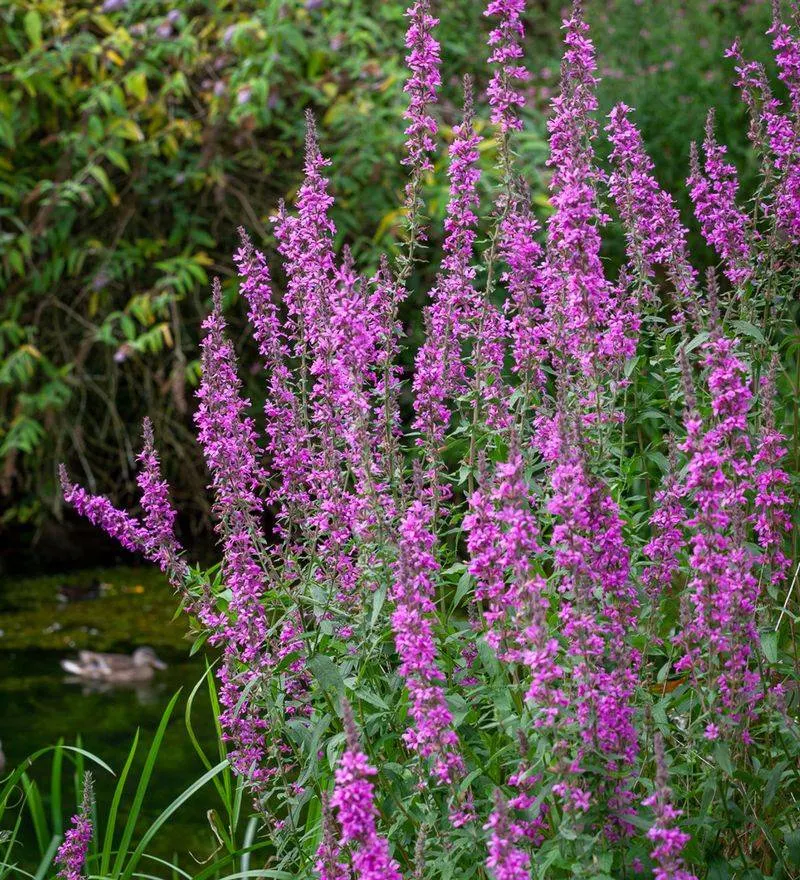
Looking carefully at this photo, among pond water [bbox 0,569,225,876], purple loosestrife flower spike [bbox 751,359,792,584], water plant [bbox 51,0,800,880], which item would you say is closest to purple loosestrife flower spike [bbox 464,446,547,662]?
water plant [bbox 51,0,800,880]

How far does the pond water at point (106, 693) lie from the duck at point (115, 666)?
2.5 inches

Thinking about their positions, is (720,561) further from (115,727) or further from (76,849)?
(115,727)

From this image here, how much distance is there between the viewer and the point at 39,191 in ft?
26.7

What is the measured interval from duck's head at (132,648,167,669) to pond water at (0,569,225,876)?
0.05 meters

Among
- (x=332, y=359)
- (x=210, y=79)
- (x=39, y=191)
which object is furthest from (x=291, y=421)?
(x=210, y=79)

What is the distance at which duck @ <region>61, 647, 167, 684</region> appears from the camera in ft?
23.1

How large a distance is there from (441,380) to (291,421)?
40 centimetres

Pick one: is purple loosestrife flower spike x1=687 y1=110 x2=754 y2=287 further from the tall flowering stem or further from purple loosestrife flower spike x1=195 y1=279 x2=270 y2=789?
purple loosestrife flower spike x1=195 y1=279 x2=270 y2=789

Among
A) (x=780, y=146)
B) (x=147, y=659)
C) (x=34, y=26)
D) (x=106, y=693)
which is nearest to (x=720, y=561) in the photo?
(x=780, y=146)

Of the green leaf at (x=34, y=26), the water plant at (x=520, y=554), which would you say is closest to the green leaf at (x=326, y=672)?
the water plant at (x=520, y=554)

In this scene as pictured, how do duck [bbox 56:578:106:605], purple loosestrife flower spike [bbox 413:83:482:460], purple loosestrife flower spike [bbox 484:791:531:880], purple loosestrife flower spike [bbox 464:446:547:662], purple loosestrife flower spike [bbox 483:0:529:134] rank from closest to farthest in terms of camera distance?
purple loosestrife flower spike [bbox 484:791:531:880] → purple loosestrife flower spike [bbox 464:446:547:662] → purple loosestrife flower spike [bbox 483:0:529:134] → purple loosestrife flower spike [bbox 413:83:482:460] → duck [bbox 56:578:106:605]

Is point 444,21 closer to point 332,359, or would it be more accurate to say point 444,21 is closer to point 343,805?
point 332,359

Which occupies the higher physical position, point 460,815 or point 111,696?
point 460,815

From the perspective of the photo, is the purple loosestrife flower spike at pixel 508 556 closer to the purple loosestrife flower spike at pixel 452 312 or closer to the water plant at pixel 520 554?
the water plant at pixel 520 554
